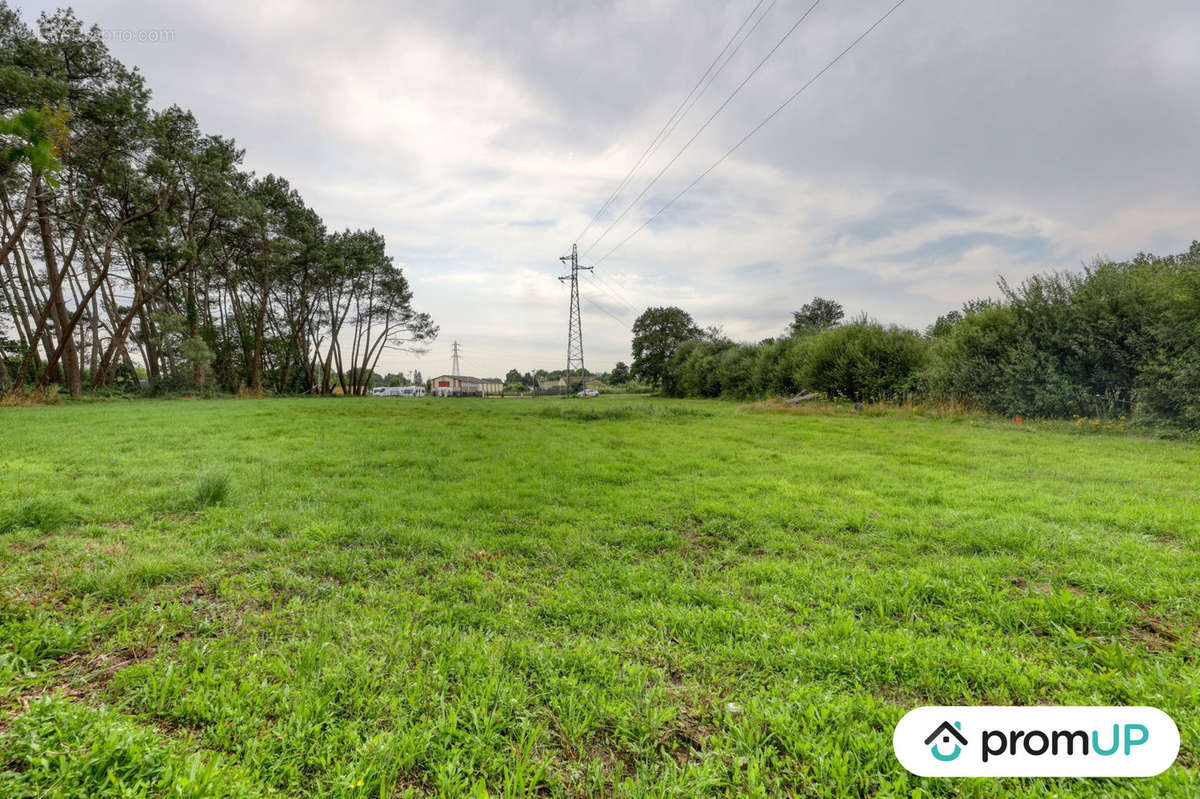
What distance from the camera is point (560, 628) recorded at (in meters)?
2.81

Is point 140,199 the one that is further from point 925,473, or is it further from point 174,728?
point 925,473

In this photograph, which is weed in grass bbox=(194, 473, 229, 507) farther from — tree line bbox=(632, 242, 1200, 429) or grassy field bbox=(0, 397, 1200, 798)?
tree line bbox=(632, 242, 1200, 429)

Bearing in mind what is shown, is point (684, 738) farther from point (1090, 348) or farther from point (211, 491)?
point (1090, 348)

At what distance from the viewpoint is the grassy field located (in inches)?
69.2

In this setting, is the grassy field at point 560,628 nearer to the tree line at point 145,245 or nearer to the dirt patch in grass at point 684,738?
the dirt patch in grass at point 684,738

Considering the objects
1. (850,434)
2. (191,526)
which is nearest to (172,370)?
(191,526)

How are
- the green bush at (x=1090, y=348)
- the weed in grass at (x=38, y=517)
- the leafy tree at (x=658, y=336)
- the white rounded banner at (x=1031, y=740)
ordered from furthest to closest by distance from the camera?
1. the leafy tree at (x=658, y=336)
2. the green bush at (x=1090, y=348)
3. the weed in grass at (x=38, y=517)
4. the white rounded banner at (x=1031, y=740)

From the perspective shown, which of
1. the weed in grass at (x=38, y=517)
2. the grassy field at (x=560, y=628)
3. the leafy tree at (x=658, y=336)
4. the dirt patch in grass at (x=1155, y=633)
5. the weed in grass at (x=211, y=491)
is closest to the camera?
the grassy field at (x=560, y=628)

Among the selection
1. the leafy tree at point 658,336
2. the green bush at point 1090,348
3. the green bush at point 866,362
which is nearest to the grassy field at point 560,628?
the green bush at point 1090,348

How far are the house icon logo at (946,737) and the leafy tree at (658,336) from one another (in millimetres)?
52589

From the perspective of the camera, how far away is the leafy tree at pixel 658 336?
54.9 meters

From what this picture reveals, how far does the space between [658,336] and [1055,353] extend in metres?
42.4

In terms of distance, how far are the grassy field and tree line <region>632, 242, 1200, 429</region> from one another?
330 inches

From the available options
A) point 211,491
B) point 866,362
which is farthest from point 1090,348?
point 211,491
